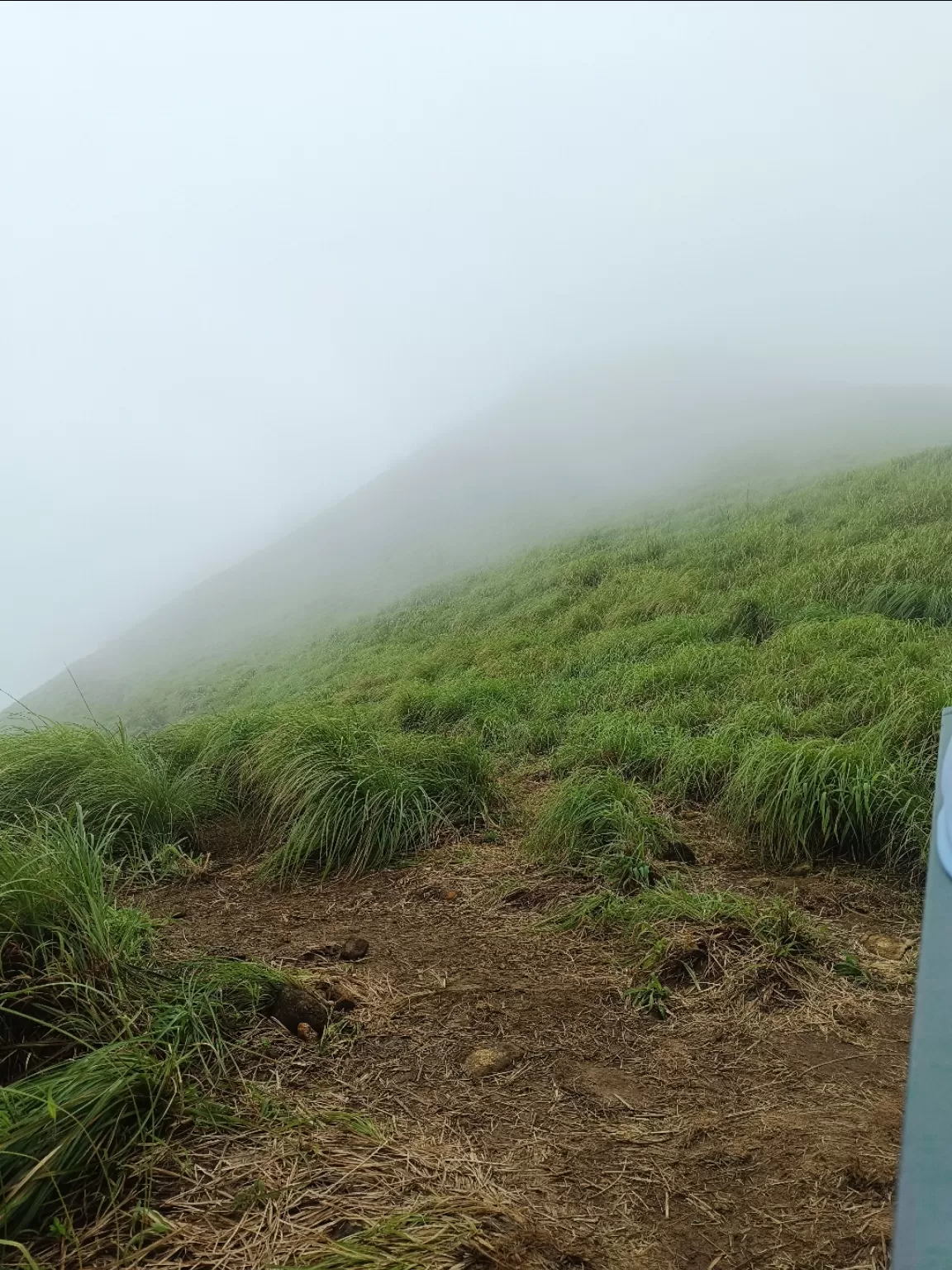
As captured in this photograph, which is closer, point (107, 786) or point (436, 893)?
point (436, 893)

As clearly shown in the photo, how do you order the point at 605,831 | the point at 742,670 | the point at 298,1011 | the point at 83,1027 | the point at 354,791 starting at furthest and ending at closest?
the point at 742,670 → the point at 354,791 → the point at 605,831 → the point at 298,1011 → the point at 83,1027

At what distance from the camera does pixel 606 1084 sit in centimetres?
229

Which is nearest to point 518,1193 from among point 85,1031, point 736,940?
point 85,1031

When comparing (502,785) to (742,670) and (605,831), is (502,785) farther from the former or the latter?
(742,670)

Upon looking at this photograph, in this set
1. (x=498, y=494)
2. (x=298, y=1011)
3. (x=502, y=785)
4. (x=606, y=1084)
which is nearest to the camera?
(x=606, y=1084)

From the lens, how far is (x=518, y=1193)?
6.01ft

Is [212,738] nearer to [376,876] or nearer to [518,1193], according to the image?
[376,876]

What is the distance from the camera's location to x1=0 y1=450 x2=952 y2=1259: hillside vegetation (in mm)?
2018

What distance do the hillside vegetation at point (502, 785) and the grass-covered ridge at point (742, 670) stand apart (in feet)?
0.07

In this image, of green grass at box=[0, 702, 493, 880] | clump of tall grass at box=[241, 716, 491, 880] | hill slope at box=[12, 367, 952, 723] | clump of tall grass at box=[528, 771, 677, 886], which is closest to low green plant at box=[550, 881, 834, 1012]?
clump of tall grass at box=[528, 771, 677, 886]

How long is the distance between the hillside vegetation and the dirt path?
0.24 meters

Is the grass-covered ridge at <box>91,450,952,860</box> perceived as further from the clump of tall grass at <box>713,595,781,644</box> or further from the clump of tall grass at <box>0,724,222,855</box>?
the clump of tall grass at <box>0,724,222,855</box>

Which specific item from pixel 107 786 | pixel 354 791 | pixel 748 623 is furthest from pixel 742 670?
pixel 107 786

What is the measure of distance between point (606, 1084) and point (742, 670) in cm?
415
